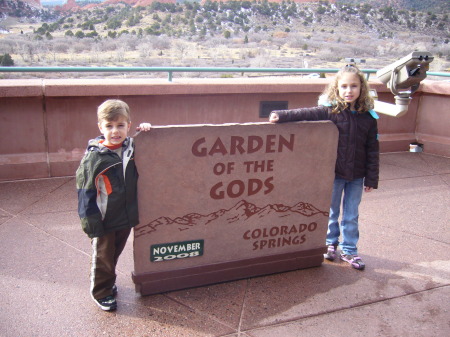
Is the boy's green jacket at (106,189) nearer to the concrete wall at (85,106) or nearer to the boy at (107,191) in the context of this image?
the boy at (107,191)

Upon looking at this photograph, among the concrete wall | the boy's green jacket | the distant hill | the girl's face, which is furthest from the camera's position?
the distant hill

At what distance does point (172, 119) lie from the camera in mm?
5758

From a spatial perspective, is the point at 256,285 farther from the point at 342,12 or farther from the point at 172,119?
the point at 342,12

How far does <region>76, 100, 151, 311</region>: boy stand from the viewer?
2.76 m

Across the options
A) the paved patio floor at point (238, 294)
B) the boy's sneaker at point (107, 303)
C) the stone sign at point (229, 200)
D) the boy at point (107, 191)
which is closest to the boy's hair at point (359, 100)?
the stone sign at point (229, 200)

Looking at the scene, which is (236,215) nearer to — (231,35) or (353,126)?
(353,126)

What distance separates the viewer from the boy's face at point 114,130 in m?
2.82

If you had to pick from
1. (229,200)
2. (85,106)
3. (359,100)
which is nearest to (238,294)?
(229,200)

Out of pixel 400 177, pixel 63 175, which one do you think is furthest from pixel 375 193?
pixel 63 175

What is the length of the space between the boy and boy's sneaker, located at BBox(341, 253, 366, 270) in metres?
1.82

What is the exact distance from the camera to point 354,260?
146 inches

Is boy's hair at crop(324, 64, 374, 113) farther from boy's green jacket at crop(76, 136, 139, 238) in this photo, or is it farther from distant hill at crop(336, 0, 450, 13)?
distant hill at crop(336, 0, 450, 13)

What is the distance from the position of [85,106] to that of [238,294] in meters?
3.16

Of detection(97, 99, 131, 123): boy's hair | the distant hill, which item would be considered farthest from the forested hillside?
detection(97, 99, 131, 123): boy's hair
